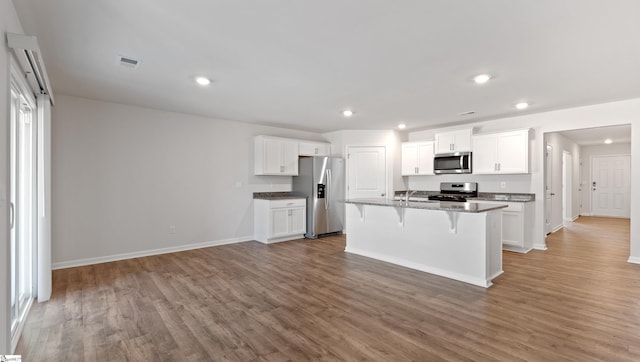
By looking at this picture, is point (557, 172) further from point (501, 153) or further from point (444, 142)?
point (444, 142)

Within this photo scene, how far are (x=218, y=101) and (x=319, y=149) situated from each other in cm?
292

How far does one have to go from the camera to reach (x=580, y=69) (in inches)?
123

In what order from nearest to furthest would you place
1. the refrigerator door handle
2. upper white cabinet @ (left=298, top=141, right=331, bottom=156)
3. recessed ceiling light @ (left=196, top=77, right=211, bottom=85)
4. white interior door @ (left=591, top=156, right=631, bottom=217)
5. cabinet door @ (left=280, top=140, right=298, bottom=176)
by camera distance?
recessed ceiling light @ (left=196, top=77, right=211, bottom=85) < cabinet door @ (left=280, top=140, right=298, bottom=176) < the refrigerator door handle < upper white cabinet @ (left=298, top=141, right=331, bottom=156) < white interior door @ (left=591, top=156, right=631, bottom=217)

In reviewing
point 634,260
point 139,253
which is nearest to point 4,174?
point 139,253

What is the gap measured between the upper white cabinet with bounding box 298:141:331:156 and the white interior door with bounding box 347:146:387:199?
2.00 ft

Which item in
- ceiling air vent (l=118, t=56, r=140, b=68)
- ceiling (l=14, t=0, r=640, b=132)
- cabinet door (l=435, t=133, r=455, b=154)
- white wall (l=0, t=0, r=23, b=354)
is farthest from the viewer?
cabinet door (l=435, t=133, r=455, b=154)

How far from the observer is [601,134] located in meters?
7.18

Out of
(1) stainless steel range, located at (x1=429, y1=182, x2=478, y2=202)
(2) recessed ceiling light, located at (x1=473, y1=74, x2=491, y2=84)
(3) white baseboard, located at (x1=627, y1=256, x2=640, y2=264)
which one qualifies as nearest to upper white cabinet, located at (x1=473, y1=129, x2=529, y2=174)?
(1) stainless steel range, located at (x1=429, y1=182, x2=478, y2=202)

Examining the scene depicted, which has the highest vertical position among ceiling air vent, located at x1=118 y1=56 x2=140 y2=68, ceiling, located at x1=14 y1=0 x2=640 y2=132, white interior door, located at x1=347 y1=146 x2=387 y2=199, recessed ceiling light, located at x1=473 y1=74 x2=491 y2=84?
ceiling air vent, located at x1=118 y1=56 x2=140 y2=68

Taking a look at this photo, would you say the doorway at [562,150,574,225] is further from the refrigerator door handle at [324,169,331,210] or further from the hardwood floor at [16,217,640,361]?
the refrigerator door handle at [324,169,331,210]

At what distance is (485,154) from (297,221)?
382 cm

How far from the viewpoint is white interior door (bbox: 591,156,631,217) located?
8.75 meters

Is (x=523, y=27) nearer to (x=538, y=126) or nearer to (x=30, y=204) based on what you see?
(x=538, y=126)

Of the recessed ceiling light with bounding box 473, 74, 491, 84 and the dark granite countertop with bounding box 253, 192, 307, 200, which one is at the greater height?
the recessed ceiling light with bounding box 473, 74, 491, 84
